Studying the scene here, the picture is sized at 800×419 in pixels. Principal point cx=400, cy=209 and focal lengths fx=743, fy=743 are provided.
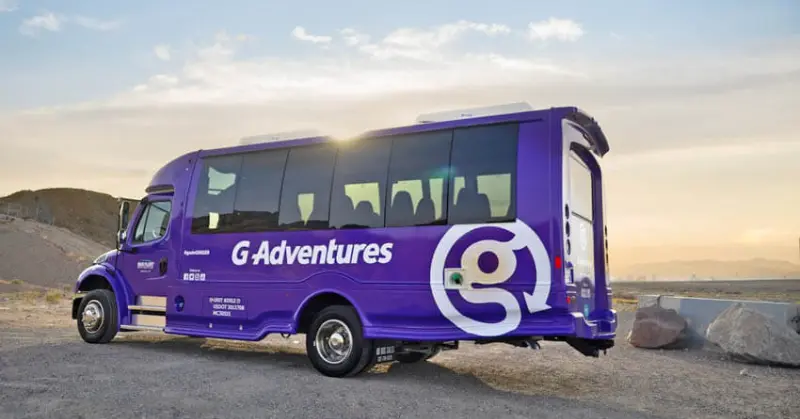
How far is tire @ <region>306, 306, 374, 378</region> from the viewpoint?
1019cm

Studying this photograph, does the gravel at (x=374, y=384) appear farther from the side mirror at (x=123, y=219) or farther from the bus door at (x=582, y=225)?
the side mirror at (x=123, y=219)

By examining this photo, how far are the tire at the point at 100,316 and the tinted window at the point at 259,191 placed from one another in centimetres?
346

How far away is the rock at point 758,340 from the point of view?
12.9 m

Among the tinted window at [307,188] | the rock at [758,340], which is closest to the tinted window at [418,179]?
the tinted window at [307,188]

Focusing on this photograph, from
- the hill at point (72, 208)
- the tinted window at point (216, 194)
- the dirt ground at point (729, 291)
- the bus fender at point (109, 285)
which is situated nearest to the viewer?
the tinted window at point (216, 194)

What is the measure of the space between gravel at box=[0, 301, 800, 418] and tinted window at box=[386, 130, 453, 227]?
227 centimetres

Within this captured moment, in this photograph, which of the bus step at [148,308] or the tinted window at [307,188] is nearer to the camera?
the tinted window at [307,188]

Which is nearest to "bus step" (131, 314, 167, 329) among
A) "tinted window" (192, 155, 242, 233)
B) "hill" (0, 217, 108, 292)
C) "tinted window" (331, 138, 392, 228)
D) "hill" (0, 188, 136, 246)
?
"tinted window" (192, 155, 242, 233)

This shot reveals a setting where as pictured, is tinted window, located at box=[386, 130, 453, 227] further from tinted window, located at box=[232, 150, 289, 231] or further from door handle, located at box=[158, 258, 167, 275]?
door handle, located at box=[158, 258, 167, 275]

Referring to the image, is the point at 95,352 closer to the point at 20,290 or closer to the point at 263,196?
the point at 263,196

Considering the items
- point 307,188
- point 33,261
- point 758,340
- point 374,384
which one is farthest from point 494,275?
point 33,261

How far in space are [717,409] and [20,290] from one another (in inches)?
1490

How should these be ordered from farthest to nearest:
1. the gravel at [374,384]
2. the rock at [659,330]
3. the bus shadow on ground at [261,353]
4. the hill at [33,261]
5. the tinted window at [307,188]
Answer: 1. the hill at [33,261]
2. the rock at [659,330]
3. the bus shadow on ground at [261,353]
4. the tinted window at [307,188]
5. the gravel at [374,384]

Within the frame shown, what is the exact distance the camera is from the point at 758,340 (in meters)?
13.1
